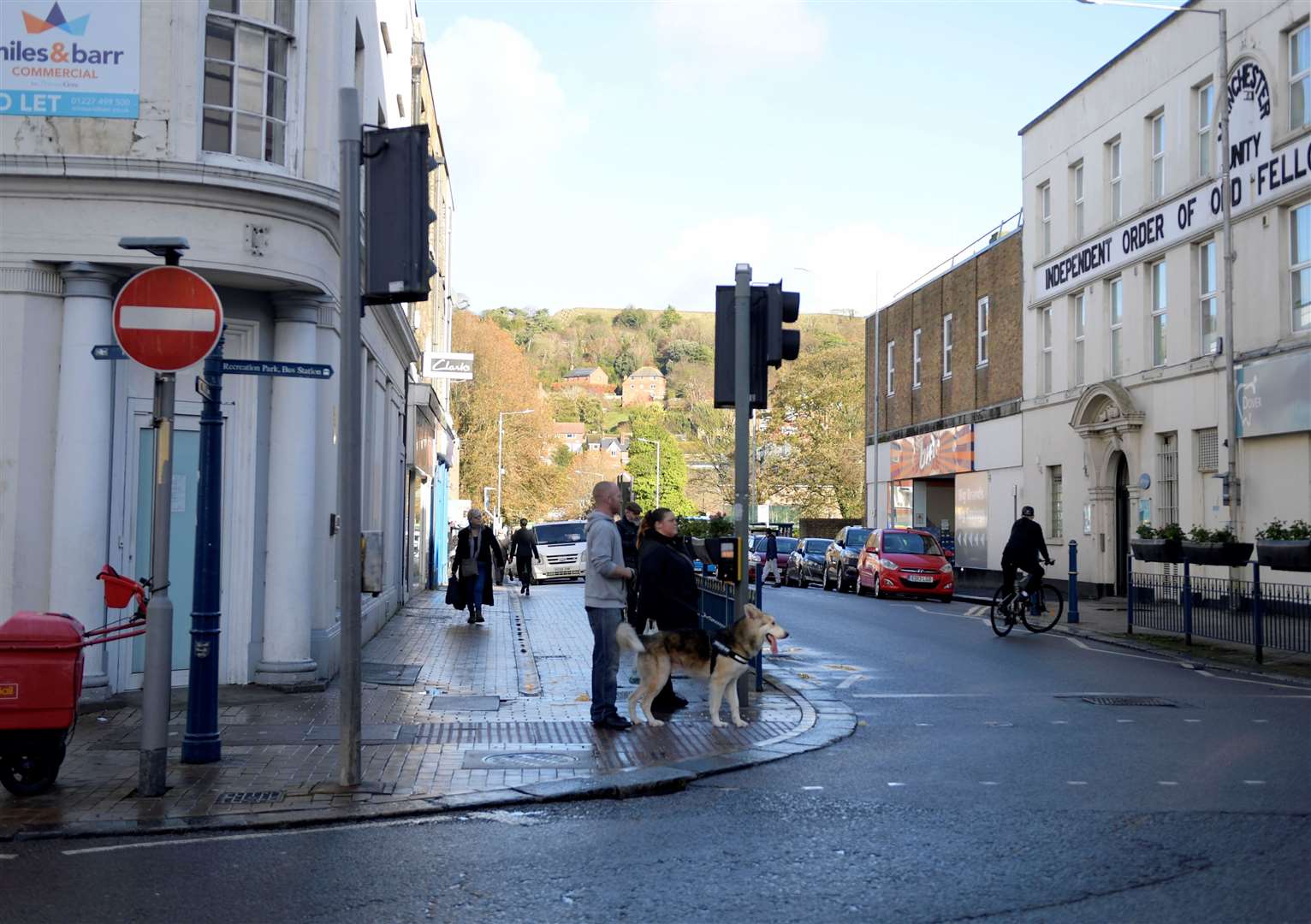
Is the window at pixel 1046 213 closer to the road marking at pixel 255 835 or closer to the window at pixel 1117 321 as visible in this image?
the window at pixel 1117 321

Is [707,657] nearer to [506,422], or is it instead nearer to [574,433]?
[506,422]

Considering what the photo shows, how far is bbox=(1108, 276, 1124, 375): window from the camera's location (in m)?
30.4

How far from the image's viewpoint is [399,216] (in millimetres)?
8062

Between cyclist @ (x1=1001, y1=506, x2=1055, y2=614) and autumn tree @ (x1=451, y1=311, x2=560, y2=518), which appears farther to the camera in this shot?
autumn tree @ (x1=451, y1=311, x2=560, y2=518)

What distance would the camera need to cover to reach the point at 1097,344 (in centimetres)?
3142

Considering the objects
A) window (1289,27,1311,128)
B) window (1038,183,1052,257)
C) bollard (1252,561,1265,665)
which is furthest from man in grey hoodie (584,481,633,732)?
window (1038,183,1052,257)

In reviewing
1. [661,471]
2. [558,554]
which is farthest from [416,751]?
[661,471]

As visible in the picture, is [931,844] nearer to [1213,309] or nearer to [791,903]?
[791,903]

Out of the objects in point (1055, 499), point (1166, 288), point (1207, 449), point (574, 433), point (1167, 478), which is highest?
point (574, 433)

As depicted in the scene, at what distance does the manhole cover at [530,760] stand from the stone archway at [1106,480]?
2262 centimetres

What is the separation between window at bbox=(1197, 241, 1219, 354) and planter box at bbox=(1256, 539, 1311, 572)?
453 inches

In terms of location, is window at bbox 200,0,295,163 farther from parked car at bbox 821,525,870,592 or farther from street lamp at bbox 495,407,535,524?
street lamp at bbox 495,407,535,524

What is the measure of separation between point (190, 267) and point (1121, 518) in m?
23.6

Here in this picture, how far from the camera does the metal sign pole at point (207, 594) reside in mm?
8633
